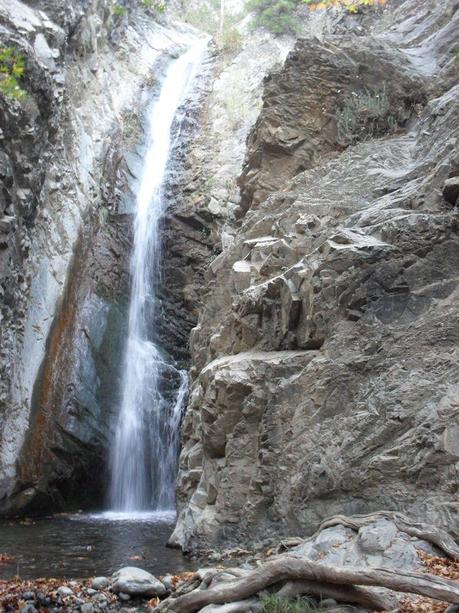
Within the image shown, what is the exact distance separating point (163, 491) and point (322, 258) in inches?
323

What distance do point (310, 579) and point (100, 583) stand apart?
2.85 m

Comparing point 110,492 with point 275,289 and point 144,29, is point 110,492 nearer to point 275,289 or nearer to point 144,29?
point 275,289

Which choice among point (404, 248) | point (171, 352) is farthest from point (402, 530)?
point (171, 352)

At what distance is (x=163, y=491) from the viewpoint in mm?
14148

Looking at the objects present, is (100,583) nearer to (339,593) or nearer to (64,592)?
(64,592)

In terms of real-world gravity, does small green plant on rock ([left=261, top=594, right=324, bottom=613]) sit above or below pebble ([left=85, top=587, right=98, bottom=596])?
above

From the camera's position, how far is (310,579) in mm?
4418

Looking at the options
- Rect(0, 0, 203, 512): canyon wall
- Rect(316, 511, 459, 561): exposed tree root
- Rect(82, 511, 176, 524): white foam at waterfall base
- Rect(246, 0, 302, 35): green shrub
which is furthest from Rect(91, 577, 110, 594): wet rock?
Rect(246, 0, 302, 35): green shrub

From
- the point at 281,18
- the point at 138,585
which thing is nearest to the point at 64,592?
the point at 138,585

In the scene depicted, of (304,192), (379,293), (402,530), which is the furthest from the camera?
(304,192)

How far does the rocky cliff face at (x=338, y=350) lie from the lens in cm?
646

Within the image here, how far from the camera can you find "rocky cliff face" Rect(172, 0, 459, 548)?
21.2ft

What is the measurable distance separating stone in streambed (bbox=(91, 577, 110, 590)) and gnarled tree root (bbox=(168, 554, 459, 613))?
64.0 inches

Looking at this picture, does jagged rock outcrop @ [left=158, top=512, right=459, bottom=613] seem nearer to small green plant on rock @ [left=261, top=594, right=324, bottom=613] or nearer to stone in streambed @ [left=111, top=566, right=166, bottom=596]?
small green plant on rock @ [left=261, top=594, right=324, bottom=613]
